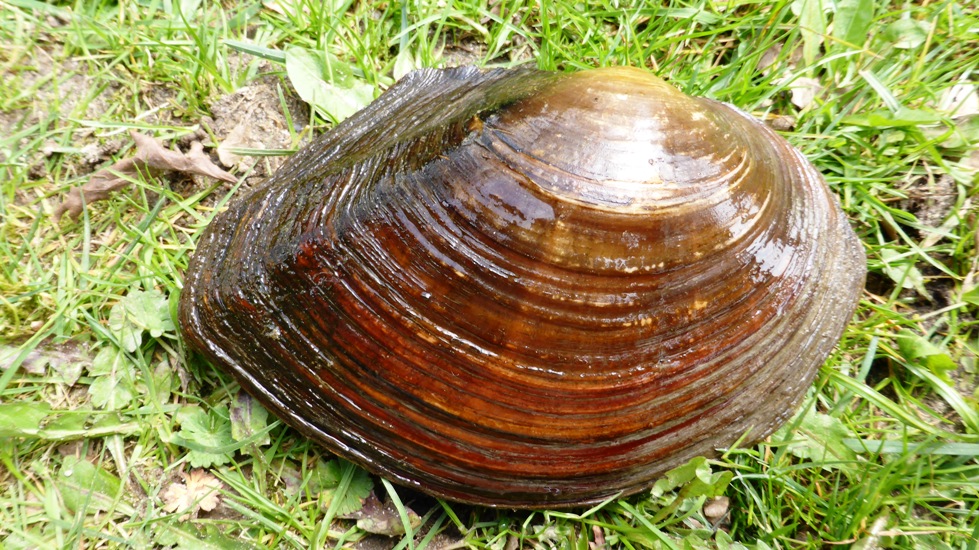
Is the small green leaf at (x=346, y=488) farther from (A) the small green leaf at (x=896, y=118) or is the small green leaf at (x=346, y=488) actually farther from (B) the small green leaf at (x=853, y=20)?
(B) the small green leaf at (x=853, y=20)

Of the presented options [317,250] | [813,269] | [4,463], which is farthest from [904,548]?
[4,463]

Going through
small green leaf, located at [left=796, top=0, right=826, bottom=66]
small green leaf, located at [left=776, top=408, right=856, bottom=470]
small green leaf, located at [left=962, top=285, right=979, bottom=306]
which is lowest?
small green leaf, located at [left=776, top=408, right=856, bottom=470]

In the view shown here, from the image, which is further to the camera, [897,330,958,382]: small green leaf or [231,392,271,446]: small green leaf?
[897,330,958,382]: small green leaf

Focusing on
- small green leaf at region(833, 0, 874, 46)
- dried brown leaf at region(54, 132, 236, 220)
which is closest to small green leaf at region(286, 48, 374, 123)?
dried brown leaf at region(54, 132, 236, 220)

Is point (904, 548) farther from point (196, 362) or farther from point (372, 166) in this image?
point (196, 362)

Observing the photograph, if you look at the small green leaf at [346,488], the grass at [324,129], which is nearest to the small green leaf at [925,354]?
the grass at [324,129]

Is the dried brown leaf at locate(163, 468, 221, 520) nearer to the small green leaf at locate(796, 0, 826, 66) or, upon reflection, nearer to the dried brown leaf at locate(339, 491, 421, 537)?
the dried brown leaf at locate(339, 491, 421, 537)

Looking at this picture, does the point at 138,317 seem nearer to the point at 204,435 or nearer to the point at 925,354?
the point at 204,435
